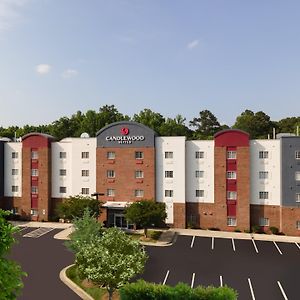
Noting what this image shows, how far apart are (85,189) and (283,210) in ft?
104

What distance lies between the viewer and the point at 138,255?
2544 centimetres

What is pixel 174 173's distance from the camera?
5272 cm

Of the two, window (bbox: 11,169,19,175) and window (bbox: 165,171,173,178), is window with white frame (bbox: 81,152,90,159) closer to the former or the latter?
window (bbox: 11,169,19,175)

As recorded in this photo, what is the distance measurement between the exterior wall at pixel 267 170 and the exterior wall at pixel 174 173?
1085 cm

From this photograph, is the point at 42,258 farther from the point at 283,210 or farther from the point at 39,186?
the point at 283,210

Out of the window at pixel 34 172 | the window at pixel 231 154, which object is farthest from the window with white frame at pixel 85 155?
the window at pixel 231 154

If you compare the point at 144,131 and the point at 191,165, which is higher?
the point at 144,131

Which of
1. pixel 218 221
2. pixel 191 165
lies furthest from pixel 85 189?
pixel 218 221

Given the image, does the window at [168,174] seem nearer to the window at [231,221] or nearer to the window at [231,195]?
the window at [231,195]

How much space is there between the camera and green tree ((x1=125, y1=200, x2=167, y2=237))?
45375 mm

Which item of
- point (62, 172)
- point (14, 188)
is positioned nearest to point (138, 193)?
point (62, 172)

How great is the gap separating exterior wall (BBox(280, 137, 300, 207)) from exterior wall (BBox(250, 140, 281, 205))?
0.94 metres

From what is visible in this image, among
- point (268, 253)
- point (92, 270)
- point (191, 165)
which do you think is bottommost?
point (268, 253)

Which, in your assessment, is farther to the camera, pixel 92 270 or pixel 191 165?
pixel 191 165
